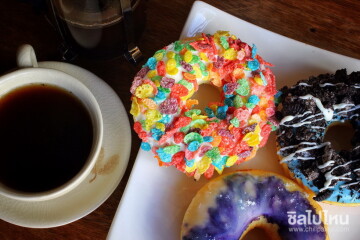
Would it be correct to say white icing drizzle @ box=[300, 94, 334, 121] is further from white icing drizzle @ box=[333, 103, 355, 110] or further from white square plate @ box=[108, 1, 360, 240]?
white square plate @ box=[108, 1, 360, 240]

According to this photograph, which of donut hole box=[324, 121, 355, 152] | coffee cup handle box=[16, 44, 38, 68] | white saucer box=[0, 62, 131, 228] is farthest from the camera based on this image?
donut hole box=[324, 121, 355, 152]

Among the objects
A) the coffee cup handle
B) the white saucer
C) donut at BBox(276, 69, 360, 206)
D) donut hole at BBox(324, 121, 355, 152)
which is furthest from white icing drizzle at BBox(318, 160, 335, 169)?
the coffee cup handle

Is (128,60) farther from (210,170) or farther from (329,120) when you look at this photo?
(329,120)

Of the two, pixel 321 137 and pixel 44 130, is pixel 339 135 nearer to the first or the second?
pixel 321 137

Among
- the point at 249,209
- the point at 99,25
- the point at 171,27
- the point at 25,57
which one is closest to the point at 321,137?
the point at 249,209

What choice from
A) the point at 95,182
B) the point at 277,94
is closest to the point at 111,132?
the point at 95,182

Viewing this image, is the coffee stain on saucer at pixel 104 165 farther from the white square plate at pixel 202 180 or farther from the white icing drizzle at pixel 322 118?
the white icing drizzle at pixel 322 118
